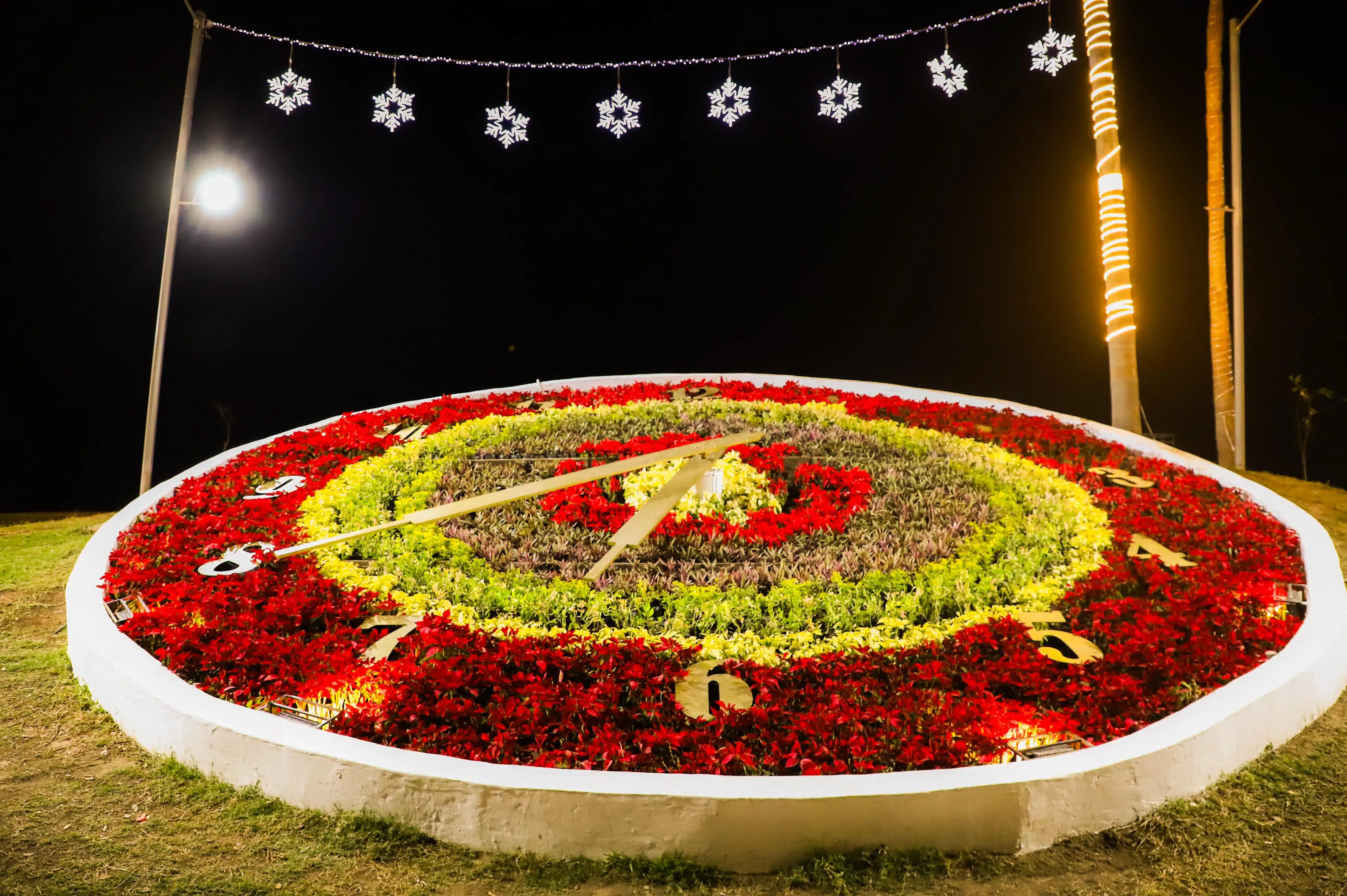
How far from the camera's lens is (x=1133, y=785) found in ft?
9.95

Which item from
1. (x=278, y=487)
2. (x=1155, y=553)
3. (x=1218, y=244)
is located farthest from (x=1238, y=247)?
(x=278, y=487)

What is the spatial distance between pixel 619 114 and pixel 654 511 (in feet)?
16.4

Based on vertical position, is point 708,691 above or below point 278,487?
below

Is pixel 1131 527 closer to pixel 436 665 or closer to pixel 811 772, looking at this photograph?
pixel 811 772

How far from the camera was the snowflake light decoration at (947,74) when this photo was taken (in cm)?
797

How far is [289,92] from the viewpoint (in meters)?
7.80

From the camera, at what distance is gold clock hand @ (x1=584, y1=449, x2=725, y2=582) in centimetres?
462

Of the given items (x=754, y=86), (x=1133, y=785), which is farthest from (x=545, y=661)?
(x=754, y=86)

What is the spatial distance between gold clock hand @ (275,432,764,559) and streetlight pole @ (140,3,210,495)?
127 inches

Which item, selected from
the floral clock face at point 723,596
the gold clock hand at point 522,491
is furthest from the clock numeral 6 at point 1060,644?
the gold clock hand at point 522,491

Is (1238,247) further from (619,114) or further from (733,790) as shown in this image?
(733,790)

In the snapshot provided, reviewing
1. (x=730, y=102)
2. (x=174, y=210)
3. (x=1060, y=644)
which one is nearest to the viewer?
(x=1060, y=644)

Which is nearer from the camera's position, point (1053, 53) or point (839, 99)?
point (1053, 53)

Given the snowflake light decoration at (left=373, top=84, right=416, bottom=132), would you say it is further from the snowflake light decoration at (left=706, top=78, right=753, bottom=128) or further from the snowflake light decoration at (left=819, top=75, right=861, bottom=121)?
the snowflake light decoration at (left=819, top=75, right=861, bottom=121)
